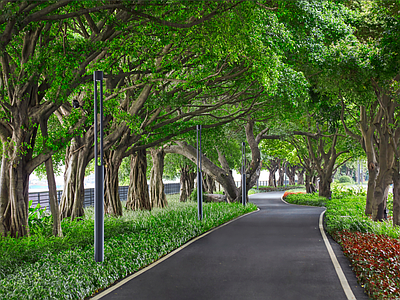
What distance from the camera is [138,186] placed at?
22047 mm

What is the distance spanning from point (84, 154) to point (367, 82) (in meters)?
10.1

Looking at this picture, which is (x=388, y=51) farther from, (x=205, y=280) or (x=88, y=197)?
(x=88, y=197)

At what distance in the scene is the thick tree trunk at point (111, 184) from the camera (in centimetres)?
1717

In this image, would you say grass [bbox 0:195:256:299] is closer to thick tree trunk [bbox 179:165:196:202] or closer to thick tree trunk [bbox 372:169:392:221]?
thick tree trunk [bbox 372:169:392:221]

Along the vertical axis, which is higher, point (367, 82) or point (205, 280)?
point (367, 82)

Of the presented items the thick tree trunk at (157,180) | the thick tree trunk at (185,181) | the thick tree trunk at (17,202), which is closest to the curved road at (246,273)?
the thick tree trunk at (17,202)

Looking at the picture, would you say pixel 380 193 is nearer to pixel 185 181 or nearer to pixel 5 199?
pixel 5 199

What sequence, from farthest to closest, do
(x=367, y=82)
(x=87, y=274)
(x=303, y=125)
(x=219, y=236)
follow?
(x=303, y=125)
(x=219, y=236)
(x=367, y=82)
(x=87, y=274)

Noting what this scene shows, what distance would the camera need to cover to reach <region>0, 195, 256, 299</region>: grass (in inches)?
243

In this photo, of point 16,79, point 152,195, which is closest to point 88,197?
point 152,195

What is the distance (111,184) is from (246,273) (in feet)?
35.5

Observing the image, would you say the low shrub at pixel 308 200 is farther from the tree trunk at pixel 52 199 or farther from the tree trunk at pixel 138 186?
the tree trunk at pixel 52 199

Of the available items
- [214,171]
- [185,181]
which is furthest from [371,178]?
[185,181]

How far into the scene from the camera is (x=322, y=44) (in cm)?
1237
